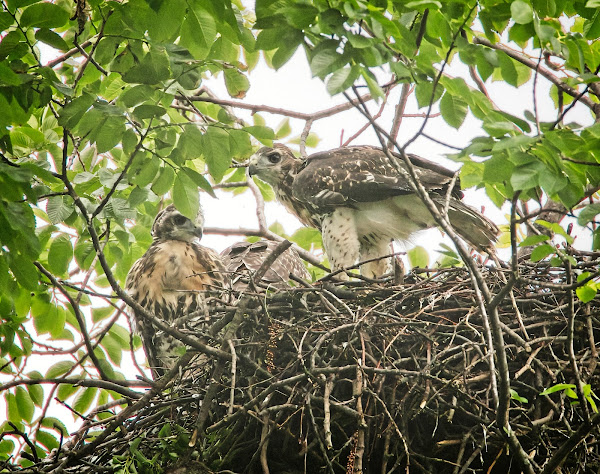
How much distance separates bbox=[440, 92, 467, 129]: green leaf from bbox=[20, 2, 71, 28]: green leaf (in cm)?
173

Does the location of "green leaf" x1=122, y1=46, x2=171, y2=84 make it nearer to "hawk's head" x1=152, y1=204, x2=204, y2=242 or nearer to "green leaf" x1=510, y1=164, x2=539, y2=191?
"green leaf" x1=510, y1=164, x2=539, y2=191

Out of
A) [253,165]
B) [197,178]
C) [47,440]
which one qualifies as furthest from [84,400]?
[253,165]

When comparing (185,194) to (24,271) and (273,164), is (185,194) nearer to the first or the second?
(24,271)

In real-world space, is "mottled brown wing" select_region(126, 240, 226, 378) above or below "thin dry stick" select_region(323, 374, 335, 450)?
above

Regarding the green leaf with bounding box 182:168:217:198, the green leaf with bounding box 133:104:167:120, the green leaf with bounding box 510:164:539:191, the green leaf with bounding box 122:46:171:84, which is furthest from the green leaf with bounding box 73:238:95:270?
the green leaf with bounding box 510:164:539:191

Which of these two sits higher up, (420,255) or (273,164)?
(273,164)

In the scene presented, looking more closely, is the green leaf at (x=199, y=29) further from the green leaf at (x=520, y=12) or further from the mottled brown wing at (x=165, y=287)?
the mottled brown wing at (x=165, y=287)

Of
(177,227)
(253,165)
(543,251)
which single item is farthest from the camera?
(253,165)

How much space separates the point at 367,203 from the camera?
5.25 m

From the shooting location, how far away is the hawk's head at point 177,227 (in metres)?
4.93

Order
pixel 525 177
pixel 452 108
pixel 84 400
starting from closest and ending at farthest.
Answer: pixel 525 177 < pixel 452 108 < pixel 84 400

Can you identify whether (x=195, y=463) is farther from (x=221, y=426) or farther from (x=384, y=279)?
(x=384, y=279)

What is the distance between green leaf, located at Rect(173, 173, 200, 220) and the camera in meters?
3.45

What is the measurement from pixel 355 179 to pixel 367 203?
22 centimetres
